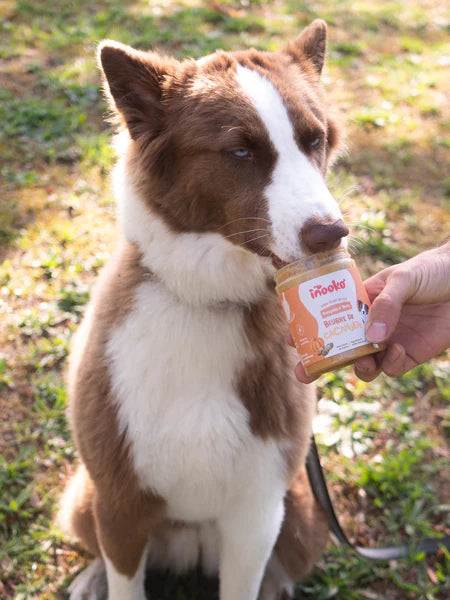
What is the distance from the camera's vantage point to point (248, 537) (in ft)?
7.77

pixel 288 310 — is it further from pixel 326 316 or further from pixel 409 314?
pixel 409 314

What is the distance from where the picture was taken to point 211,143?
2.09 metres

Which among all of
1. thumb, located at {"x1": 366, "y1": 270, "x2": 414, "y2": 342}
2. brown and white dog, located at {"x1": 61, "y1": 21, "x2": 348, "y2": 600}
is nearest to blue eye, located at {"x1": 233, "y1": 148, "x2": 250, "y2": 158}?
brown and white dog, located at {"x1": 61, "y1": 21, "x2": 348, "y2": 600}

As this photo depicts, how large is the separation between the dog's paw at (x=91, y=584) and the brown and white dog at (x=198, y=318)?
1.27 feet

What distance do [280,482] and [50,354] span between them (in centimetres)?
186

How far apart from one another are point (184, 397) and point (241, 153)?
898 millimetres

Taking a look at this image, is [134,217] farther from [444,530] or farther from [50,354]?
[444,530]

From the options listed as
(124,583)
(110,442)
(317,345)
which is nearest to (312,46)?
(317,345)

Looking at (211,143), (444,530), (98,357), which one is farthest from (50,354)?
(444,530)

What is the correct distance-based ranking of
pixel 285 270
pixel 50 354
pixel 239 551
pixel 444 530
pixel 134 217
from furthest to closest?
1. pixel 50 354
2. pixel 444 530
3. pixel 239 551
4. pixel 134 217
5. pixel 285 270

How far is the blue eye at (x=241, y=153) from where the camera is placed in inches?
81.0

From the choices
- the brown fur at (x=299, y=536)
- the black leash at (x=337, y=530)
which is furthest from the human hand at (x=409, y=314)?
the brown fur at (x=299, y=536)

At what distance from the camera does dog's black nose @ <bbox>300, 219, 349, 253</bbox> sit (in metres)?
1.77

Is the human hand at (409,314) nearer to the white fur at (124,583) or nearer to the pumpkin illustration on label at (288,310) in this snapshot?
the pumpkin illustration on label at (288,310)
